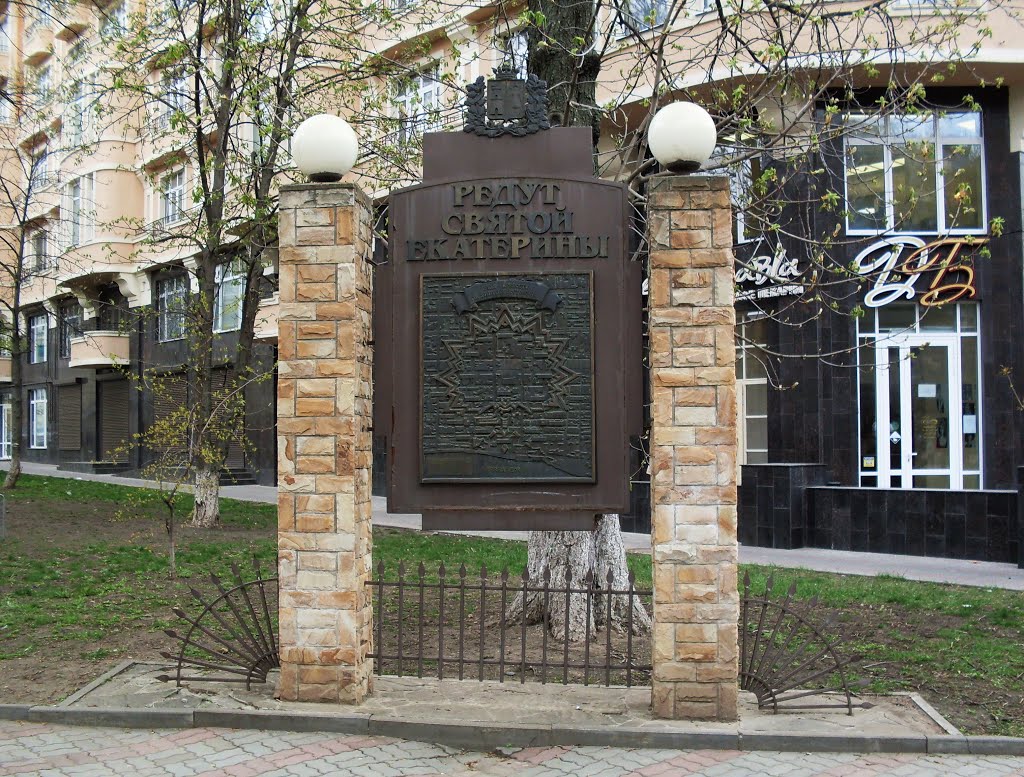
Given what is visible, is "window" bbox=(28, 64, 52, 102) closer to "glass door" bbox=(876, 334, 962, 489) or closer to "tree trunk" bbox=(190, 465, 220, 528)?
"tree trunk" bbox=(190, 465, 220, 528)

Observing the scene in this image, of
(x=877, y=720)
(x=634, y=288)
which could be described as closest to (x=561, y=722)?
(x=877, y=720)

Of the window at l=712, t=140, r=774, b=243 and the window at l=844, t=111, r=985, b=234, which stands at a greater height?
the window at l=844, t=111, r=985, b=234

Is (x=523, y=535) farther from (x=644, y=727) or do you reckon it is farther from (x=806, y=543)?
(x=644, y=727)

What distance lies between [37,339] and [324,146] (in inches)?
1599

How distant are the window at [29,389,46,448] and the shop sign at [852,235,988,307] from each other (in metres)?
35.2

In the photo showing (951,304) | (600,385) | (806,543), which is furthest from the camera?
(951,304)

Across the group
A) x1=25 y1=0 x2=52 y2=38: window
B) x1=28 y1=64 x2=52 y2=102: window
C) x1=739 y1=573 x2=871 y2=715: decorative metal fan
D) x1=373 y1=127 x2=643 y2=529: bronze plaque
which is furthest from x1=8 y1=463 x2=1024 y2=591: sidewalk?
x1=28 y1=64 x2=52 y2=102: window

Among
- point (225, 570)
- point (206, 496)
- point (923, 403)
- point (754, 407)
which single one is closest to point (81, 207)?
point (206, 496)

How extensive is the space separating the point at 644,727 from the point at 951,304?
47.9ft

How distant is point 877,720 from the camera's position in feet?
19.2

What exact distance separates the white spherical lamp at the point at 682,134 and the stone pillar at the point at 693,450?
137 millimetres

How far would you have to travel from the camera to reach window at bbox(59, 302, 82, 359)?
37.6 m

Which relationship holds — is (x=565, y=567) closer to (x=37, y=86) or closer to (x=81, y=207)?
(x=37, y=86)

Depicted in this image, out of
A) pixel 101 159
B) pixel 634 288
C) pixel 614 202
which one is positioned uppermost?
pixel 101 159
